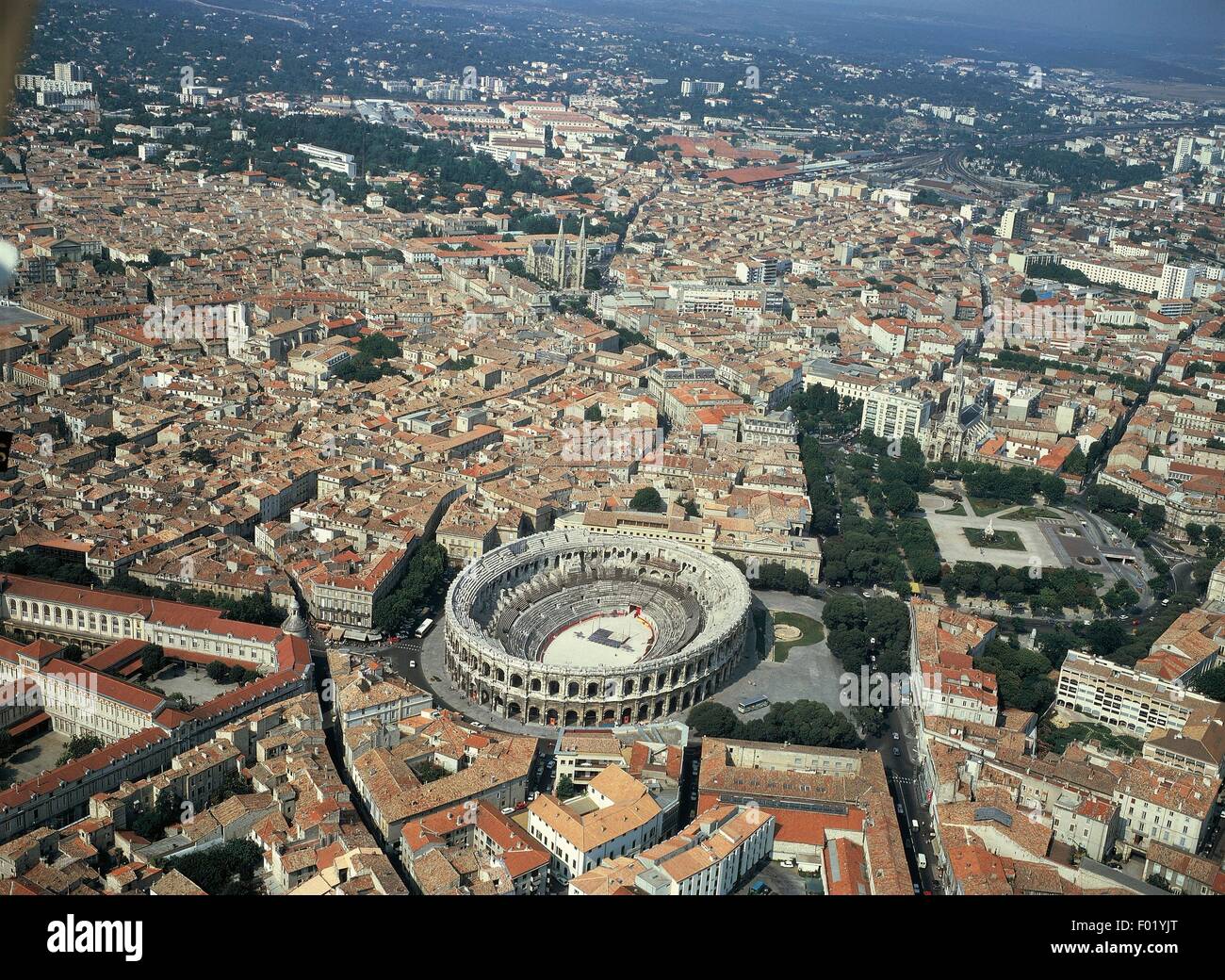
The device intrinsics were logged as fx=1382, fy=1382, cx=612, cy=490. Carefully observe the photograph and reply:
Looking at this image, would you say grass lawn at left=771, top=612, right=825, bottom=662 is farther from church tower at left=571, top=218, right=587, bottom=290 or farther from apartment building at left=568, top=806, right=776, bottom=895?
church tower at left=571, top=218, right=587, bottom=290

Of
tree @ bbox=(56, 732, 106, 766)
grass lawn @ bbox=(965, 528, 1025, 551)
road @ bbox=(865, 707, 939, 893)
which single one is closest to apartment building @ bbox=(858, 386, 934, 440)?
grass lawn @ bbox=(965, 528, 1025, 551)

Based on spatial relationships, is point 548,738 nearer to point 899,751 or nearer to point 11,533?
point 899,751

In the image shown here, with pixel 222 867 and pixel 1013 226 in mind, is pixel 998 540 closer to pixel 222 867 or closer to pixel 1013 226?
pixel 222 867

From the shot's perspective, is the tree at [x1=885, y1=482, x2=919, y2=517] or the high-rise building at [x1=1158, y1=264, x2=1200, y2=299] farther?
the high-rise building at [x1=1158, y1=264, x2=1200, y2=299]

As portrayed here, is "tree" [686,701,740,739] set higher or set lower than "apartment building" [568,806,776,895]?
lower

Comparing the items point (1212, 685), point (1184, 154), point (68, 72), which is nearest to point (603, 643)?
point (1212, 685)
